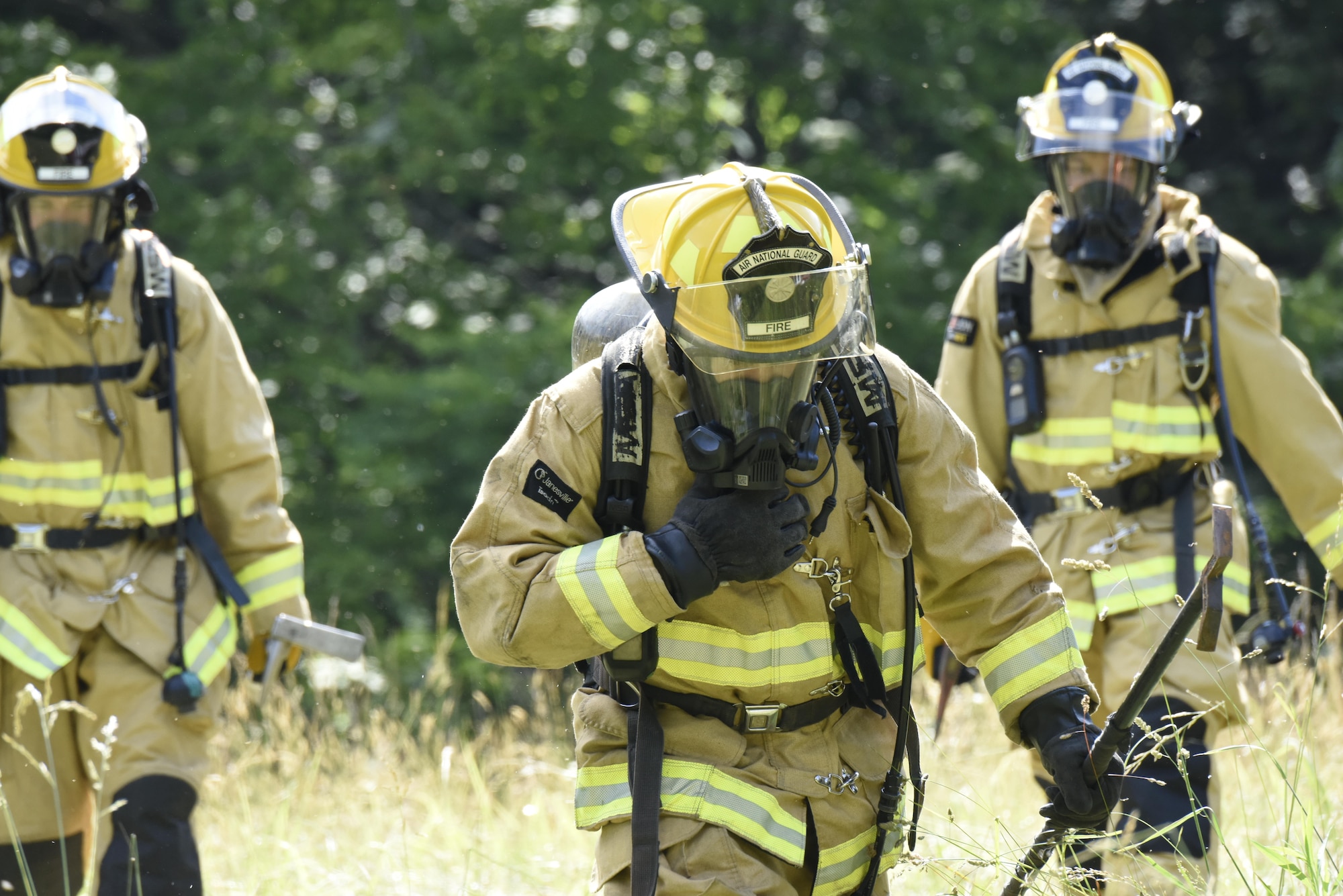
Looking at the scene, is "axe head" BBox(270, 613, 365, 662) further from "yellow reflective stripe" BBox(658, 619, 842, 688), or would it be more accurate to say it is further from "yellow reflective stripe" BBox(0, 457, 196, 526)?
"yellow reflective stripe" BBox(658, 619, 842, 688)

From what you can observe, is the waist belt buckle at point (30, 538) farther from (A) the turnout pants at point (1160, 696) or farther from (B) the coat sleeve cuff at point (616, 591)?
(A) the turnout pants at point (1160, 696)

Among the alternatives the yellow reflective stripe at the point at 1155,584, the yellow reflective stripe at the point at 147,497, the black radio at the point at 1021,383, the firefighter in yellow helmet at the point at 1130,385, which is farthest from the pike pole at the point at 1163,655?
the yellow reflective stripe at the point at 147,497

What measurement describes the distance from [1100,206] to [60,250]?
2.82 meters

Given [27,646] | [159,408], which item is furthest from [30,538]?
[159,408]

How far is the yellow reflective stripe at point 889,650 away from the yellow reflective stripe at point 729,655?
0.56 feet

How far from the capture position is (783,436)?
2529 millimetres

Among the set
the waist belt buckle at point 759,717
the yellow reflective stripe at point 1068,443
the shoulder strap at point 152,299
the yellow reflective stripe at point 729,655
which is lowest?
the yellow reflective stripe at point 1068,443

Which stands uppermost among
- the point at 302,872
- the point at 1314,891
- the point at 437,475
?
the point at 1314,891

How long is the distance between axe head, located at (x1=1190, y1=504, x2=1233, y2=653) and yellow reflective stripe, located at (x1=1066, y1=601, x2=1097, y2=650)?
1.84 m

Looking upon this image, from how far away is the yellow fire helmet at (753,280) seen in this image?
2527mm

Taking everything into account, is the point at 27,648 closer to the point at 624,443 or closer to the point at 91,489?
the point at 91,489

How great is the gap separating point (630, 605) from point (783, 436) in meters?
0.37

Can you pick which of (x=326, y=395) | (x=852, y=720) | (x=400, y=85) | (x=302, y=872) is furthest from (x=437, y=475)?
(x=852, y=720)

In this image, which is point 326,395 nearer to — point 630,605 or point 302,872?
point 302,872
